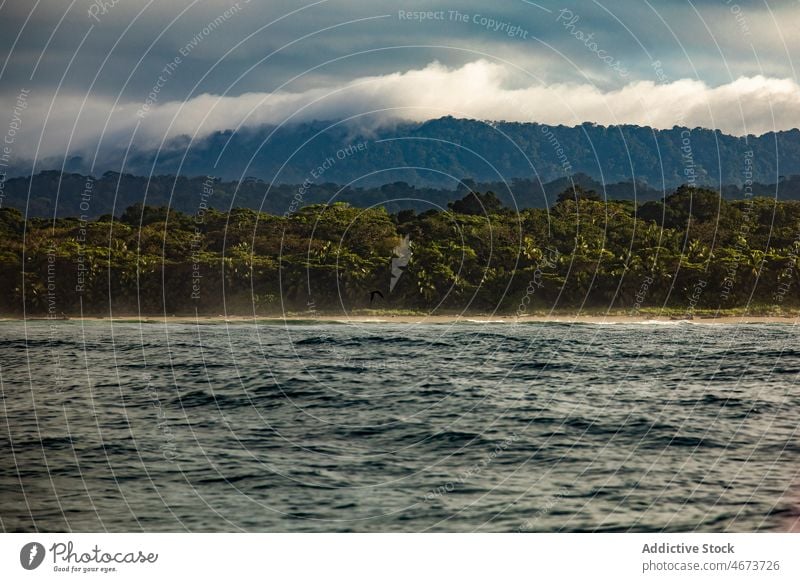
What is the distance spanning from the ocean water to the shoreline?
1234 cm

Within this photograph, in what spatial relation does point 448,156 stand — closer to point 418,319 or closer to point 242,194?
point 242,194

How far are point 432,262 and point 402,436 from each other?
47.7 meters

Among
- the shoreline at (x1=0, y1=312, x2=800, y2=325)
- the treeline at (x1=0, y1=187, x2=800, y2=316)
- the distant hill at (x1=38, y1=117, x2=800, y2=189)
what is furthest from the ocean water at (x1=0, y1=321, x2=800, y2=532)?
the distant hill at (x1=38, y1=117, x2=800, y2=189)

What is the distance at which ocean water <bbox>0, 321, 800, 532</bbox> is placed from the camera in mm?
23203

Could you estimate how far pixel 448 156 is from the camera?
484ft

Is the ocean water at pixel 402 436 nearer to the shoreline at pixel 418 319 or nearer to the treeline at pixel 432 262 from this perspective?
the shoreline at pixel 418 319

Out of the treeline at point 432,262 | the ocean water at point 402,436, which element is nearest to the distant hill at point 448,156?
the treeline at point 432,262

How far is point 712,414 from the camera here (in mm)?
36031

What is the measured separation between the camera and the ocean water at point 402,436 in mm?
23203

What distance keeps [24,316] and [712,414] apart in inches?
2146

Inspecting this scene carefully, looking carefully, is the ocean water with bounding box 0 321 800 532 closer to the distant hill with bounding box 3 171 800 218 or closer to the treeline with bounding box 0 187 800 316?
the treeline with bounding box 0 187 800 316

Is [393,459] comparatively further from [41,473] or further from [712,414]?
[712,414]

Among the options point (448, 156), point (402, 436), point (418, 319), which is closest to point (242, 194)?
point (448, 156)

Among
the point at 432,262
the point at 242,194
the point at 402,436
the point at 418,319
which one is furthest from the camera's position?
the point at 242,194
